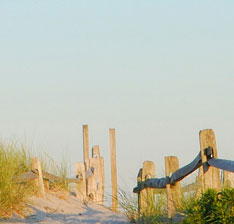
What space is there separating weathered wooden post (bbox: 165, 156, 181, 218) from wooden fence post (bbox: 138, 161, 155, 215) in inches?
21.2

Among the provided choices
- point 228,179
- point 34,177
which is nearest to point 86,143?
point 34,177

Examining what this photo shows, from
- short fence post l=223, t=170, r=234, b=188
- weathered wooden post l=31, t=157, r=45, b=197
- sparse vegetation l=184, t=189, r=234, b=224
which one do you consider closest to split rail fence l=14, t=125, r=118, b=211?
weathered wooden post l=31, t=157, r=45, b=197

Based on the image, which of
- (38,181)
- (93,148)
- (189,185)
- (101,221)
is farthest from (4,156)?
(93,148)

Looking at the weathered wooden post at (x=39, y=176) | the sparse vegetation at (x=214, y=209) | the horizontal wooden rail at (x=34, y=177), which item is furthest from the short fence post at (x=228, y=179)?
the weathered wooden post at (x=39, y=176)

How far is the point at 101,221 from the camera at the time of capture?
11.8 metres

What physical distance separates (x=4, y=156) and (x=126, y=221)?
391 centimetres

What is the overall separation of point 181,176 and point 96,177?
10.6 metres

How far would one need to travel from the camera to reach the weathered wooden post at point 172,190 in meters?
9.62

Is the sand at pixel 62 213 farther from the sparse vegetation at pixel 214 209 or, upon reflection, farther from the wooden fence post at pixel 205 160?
the sparse vegetation at pixel 214 209

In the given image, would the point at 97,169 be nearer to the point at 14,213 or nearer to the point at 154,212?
the point at 14,213

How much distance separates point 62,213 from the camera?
13797mm

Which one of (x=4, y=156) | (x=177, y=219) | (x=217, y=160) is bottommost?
(x=177, y=219)

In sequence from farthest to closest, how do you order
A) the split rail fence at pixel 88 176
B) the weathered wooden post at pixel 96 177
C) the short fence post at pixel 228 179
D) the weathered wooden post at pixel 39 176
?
the weathered wooden post at pixel 96 177 → the split rail fence at pixel 88 176 → the weathered wooden post at pixel 39 176 → the short fence post at pixel 228 179

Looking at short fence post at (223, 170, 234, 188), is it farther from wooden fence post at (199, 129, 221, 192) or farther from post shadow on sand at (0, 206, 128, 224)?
wooden fence post at (199, 129, 221, 192)
